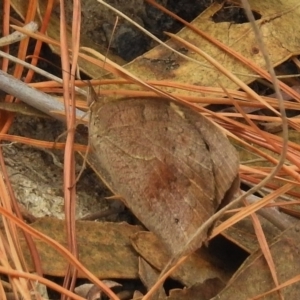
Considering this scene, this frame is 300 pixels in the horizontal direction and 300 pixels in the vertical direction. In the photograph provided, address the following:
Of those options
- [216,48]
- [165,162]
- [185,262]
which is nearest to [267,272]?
[185,262]

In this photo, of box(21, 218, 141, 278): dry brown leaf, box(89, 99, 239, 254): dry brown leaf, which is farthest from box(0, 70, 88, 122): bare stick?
box(21, 218, 141, 278): dry brown leaf

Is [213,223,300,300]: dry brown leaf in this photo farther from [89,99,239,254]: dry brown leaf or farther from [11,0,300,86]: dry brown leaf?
[11,0,300,86]: dry brown leaf

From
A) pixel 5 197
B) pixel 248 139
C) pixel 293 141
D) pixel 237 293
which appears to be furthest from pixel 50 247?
pixel 293 141

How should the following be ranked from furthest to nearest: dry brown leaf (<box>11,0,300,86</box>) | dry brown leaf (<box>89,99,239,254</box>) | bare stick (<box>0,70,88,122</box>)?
dry brown leaf (<box>11,0,300,86</box>) < bare stick (<box>0,70,88,122</box>) < dry brown leaf (<box>89,99,239,254</box>)

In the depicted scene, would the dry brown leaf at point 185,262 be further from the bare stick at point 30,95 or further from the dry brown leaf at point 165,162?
the bare stick at point 30,95

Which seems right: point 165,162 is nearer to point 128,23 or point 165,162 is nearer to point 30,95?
point 30,95

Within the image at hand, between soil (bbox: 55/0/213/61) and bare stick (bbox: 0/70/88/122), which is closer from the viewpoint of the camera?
bare stick (bbox: 0/70/88/122)

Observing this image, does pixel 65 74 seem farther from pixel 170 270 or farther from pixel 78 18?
pixel 170 270

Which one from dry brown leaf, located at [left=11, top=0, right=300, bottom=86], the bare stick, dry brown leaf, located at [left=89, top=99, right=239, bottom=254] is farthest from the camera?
dry brown leaf, located at [left=11, top=0, right=300, bottom=86]

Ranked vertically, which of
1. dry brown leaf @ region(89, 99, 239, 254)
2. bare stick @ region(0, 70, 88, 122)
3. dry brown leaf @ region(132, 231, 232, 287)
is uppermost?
bare stick @ region(0, 70, 88, 122)
